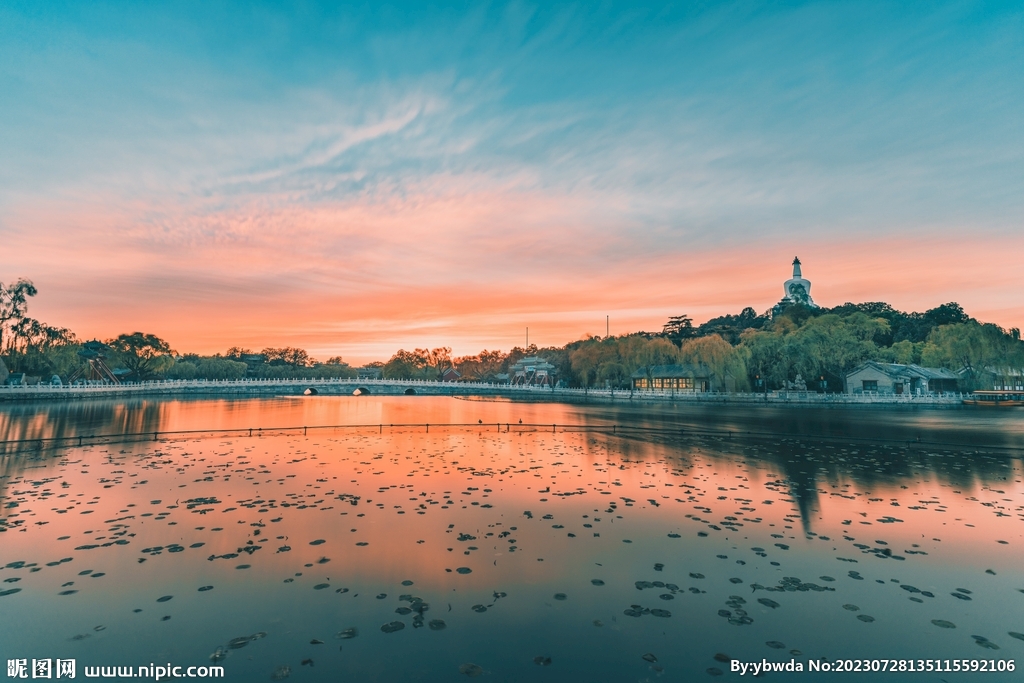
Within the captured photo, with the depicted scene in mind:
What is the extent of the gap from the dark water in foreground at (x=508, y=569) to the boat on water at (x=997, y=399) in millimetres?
55198

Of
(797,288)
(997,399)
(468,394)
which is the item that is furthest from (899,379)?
(797,288)

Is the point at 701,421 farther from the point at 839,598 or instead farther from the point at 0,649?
the point at 0,649

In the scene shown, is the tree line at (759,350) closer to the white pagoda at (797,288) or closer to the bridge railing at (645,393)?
the bridge railing at (645,393)

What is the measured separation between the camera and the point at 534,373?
13212 centimetres

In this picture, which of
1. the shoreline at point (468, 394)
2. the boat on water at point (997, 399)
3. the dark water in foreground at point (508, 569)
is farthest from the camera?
the shoreline at point (468, 394)

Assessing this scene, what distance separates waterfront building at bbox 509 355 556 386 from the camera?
130m

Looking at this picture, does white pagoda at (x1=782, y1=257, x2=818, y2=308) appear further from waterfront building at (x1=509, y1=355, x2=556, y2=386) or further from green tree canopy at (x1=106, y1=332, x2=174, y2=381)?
green tree canopy at (x1=106, y1=332, x2=174, y2=381)

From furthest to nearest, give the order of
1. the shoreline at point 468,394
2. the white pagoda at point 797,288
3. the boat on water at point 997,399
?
the white pagoda at point 797,288
the shoreline at point 468,394
the boat on water at point 997,399

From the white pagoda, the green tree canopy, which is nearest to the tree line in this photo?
the green tree canopy

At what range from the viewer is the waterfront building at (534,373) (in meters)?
130

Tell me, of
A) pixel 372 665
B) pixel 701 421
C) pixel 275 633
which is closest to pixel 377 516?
pixel 275 633

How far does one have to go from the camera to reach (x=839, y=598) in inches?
301

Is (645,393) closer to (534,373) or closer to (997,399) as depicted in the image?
(997,399)

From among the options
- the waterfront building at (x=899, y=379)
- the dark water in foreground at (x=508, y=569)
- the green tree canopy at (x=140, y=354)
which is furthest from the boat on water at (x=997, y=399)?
the green tree canopy at (x=140, y=354)
